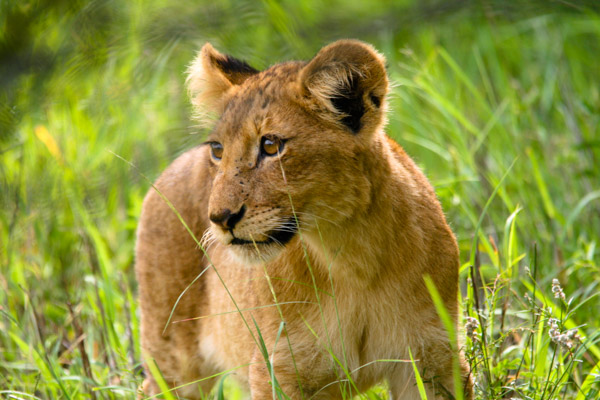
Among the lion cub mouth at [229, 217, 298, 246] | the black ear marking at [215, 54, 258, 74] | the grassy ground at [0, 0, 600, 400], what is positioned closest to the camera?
the grassy ground at [0, 0, 600, 400]

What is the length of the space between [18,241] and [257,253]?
3.19 meters

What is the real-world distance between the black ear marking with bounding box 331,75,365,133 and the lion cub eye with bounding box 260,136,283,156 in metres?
0.31

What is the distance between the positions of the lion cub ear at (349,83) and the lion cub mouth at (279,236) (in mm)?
510

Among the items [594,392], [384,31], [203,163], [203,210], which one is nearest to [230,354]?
[203,210]

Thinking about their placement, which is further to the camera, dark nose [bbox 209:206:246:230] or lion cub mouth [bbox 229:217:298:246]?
lion cub mouth [bbox 229:217:298:246]

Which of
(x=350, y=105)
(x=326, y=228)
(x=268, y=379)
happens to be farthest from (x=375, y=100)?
(x=268, y=379)

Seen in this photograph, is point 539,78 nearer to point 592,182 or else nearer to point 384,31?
point 592,182

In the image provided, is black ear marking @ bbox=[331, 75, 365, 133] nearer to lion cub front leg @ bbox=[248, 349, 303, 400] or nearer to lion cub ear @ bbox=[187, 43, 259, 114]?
lion cub ear @ bbox=[187, 43, 259, 114]

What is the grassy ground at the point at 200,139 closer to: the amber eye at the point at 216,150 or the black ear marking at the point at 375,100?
the amber eye at the point at 216,150

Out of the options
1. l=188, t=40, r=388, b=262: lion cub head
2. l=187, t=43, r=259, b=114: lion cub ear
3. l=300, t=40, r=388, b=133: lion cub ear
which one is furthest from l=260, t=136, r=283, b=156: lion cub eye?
l=187, t=43, r=259, b=114: lion cub ear

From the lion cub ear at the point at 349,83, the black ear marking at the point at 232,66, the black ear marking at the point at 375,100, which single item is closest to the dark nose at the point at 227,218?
the lion cub ear at the point at 349,83

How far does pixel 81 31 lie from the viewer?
2084 mm

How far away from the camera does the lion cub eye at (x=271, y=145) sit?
11.0ft

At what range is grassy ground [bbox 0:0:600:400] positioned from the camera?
2133mm
